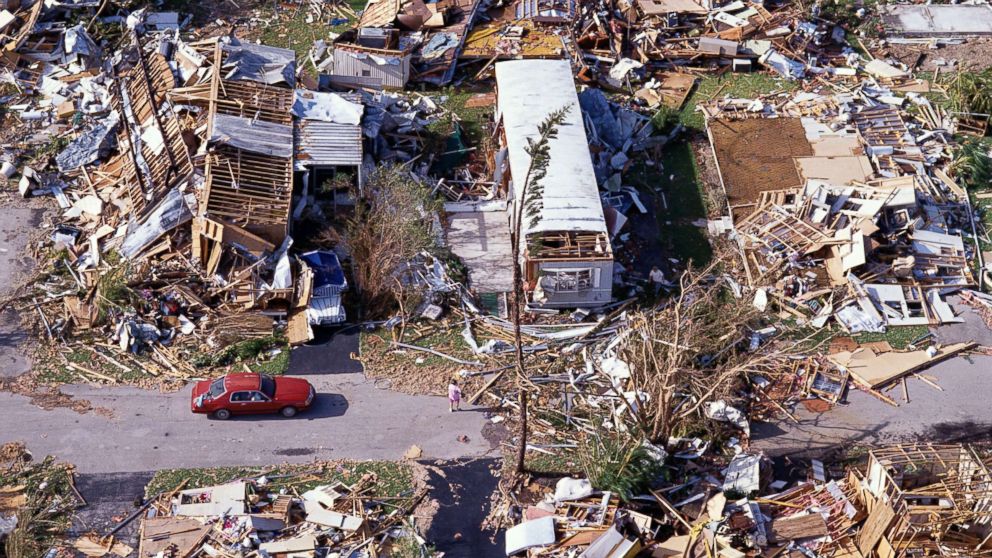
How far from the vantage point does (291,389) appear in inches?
1097

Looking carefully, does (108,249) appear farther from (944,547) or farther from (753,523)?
(944,547)

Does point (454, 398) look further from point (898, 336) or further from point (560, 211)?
point (898, 336)

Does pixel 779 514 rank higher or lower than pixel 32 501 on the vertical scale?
lower

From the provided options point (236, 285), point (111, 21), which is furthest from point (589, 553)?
point (111, 21)

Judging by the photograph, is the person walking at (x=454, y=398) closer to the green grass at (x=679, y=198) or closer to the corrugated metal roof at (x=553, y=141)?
the corrugated metal roof at (x=553, y=141)

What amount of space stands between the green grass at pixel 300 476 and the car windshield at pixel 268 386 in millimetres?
1943

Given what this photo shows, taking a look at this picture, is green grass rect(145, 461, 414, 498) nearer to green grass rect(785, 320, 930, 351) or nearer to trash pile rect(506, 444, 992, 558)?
trash pile rect(506, 444, 992, 558)

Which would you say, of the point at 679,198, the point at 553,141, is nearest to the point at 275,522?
the point at 553,141

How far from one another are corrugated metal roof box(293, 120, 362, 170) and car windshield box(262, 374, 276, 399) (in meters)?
7.59

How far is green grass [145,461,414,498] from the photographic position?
26.1 meters

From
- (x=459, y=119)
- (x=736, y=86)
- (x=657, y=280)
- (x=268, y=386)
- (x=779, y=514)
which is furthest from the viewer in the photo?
(x=736, y=86)

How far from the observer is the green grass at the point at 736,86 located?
39875 millimetres

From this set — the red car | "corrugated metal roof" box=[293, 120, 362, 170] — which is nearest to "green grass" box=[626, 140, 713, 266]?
"corrugated metal roof" box=[293, 120, 362, 170]

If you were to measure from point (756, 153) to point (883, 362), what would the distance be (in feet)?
31.9
